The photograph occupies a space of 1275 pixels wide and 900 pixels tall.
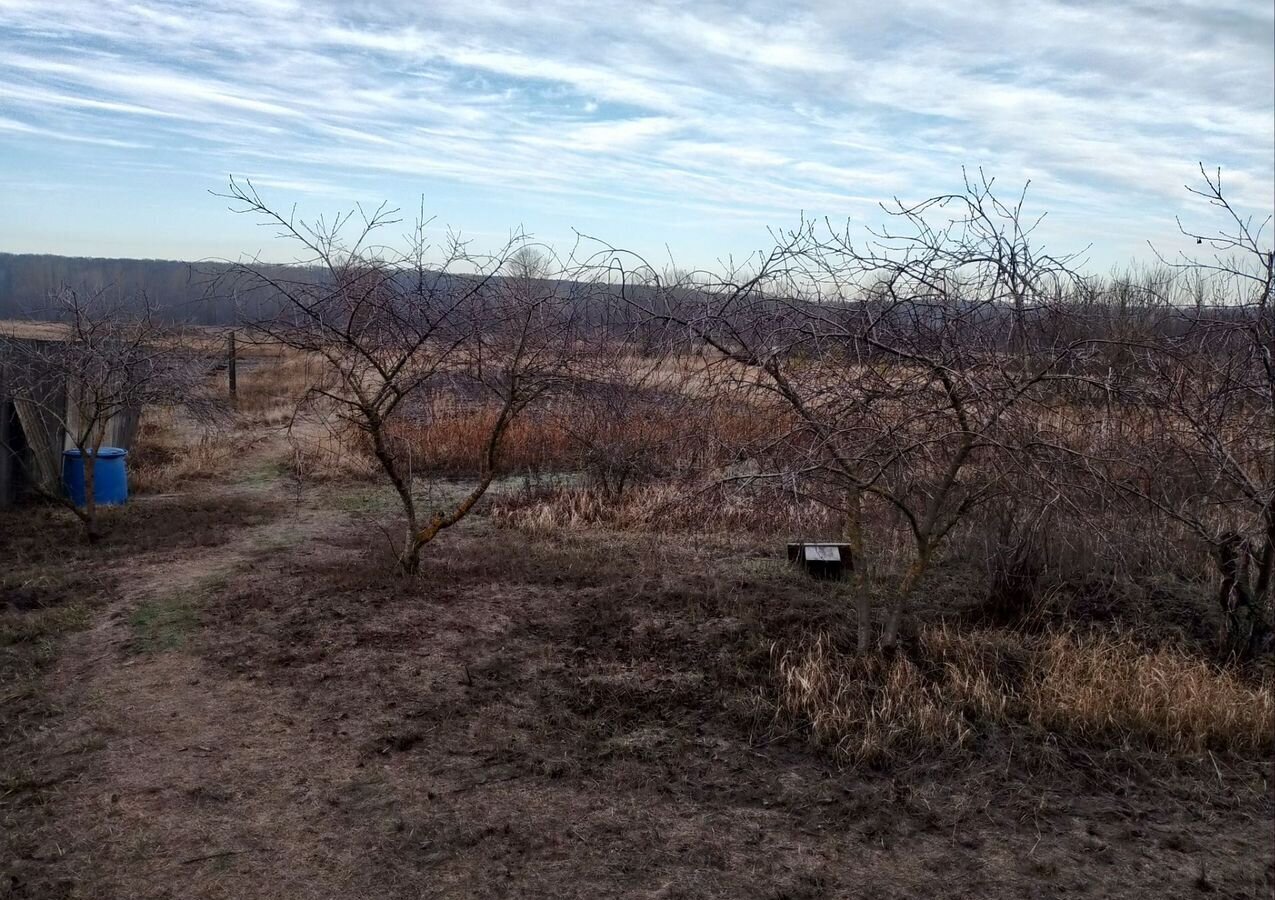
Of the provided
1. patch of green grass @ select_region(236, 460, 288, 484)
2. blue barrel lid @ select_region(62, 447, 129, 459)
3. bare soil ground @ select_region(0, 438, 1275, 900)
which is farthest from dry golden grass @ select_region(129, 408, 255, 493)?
bare soil ground @ select_region(0, 438, 1275, 900)

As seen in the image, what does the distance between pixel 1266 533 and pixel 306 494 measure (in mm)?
8712

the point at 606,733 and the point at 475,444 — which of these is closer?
the point at 606,733

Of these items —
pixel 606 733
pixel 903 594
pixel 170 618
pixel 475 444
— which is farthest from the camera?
pixel 475 444

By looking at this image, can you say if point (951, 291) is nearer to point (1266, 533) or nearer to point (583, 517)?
point (1266, 533)

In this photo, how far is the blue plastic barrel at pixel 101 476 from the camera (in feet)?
32.1

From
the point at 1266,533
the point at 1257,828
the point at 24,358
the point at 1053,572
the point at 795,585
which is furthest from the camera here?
the point at 24,358

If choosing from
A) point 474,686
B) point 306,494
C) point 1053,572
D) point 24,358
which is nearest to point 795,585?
point 1053,572

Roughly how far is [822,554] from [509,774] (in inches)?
145

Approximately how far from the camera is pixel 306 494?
35.8 feet

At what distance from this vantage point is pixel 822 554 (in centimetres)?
748

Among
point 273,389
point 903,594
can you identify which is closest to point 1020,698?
point 903,594

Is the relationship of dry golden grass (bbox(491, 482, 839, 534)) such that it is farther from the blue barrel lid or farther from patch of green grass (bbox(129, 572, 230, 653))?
the blue barrel lid

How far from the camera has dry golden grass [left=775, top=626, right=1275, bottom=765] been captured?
15.4 ft

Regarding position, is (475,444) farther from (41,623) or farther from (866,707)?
Result: (866,707)
